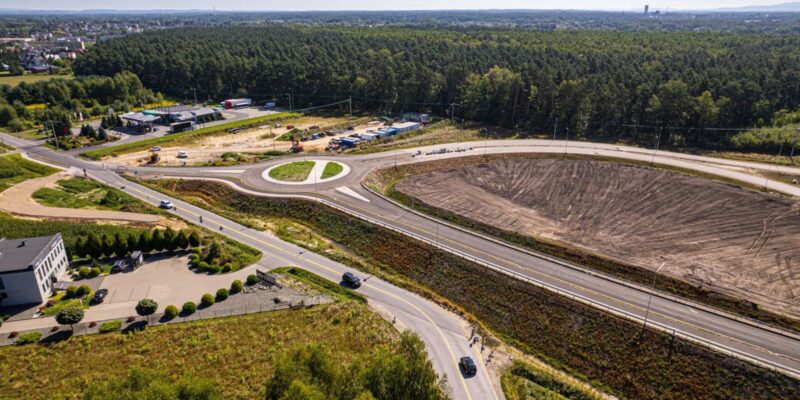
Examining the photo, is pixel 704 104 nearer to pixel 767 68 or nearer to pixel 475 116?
pixel 767 68

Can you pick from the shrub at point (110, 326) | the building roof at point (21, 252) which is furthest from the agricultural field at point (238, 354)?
the building roof at point (21, 252)

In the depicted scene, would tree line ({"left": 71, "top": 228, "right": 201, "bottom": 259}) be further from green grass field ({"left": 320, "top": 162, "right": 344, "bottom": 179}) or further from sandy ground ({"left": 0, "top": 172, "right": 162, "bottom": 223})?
green grass field ({"left": 320, "top": 162, "right": 344, "bottom": 179})

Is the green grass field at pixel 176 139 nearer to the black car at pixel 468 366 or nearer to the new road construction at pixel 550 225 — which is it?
the new road construction at pixel 550 225

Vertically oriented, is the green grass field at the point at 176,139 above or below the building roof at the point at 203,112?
below

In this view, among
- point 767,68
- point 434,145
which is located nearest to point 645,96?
point 767,68

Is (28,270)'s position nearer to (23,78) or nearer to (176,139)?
(176,139)

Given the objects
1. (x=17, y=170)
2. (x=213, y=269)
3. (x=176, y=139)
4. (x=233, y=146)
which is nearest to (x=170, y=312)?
(x=213, y=269)
